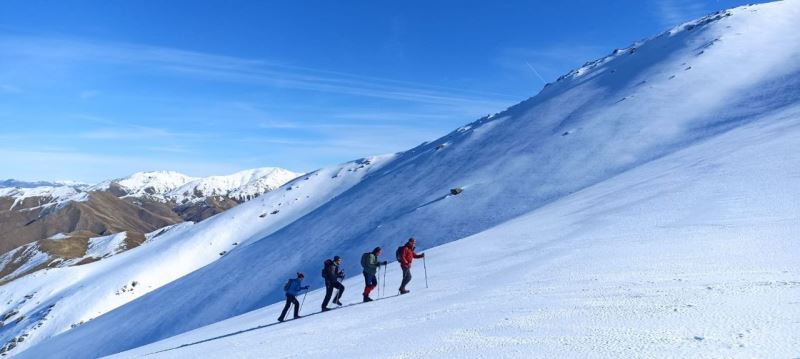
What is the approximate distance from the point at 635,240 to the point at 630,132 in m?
30.0

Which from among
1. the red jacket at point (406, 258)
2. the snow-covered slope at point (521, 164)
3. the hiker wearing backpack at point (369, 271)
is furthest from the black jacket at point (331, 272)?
the snow-covered slope at point (521, 164)

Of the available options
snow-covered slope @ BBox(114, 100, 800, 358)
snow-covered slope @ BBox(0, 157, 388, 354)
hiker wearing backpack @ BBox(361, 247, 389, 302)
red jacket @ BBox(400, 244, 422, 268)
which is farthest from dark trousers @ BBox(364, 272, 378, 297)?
snow-covered slope @ BBox(0, 157, 388, 354)

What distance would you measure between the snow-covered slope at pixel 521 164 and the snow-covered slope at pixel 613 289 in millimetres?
2606

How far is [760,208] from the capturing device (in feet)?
57.2

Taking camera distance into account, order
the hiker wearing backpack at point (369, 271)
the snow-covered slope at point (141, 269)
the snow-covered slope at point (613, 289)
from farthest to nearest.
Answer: the snow-covered slope at point (141, 269) < the hiker wearing backpack at point (369, 271) < the snow-covered slope at point (613, 289)

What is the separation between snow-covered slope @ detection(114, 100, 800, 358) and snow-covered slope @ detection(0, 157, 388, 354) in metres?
51.0

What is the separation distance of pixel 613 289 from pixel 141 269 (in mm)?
73249

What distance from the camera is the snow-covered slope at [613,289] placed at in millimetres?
8531

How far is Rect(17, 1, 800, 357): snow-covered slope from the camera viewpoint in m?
38.5

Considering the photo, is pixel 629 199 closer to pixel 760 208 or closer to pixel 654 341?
pixel 760 208

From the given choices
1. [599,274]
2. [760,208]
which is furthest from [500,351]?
[760,208]

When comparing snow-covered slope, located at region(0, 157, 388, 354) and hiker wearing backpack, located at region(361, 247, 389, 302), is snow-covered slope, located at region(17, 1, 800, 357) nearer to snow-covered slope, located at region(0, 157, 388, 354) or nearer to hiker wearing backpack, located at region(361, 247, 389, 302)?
hiker wearing backpack, located at region(361, 247, 389, 302)

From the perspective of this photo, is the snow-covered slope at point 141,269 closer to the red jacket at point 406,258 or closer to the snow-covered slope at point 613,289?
the snow-covered slope at point 613,289

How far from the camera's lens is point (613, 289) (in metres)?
11.9
